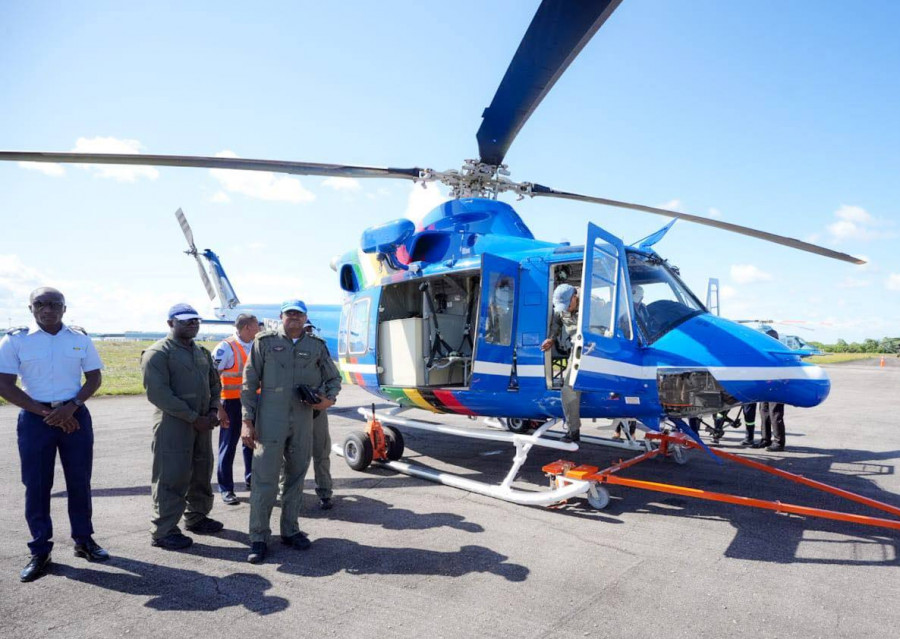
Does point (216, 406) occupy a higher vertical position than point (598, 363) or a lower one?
lower

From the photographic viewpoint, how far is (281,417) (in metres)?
4.15

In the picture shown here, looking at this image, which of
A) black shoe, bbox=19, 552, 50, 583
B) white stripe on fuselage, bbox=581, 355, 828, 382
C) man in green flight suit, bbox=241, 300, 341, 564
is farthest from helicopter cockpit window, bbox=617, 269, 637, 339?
black shoe, bbox=19, 552, 50, 583

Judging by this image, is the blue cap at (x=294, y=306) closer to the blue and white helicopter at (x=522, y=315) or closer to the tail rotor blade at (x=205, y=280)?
the blue and white helicopter at (x=522, y=315)

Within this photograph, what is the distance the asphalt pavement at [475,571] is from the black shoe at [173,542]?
6 cm

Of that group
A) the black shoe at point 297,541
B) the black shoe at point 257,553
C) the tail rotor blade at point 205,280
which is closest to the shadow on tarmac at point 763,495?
the black shoe at point 297,541

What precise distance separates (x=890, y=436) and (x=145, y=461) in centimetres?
1216

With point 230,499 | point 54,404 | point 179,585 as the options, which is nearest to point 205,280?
point 230,499

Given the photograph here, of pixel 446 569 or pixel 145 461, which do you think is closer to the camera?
pixel 446 569

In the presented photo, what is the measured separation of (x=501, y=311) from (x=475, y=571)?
9.34ft

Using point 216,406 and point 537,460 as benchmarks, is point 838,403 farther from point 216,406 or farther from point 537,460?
point 216,406

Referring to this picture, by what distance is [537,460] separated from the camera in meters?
7.62

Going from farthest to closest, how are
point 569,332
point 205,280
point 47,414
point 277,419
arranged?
point 205,280 < point 569,332 < point 277,419 < point 47,414

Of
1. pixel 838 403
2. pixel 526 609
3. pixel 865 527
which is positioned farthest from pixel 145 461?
pixel 838 403

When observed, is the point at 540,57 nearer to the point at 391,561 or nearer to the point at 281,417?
the point at 281,417
